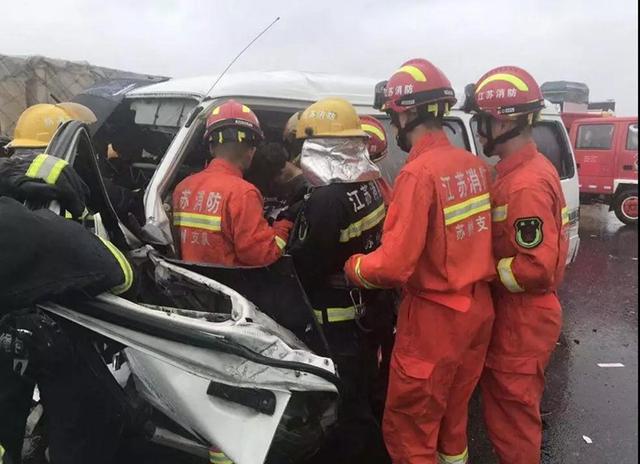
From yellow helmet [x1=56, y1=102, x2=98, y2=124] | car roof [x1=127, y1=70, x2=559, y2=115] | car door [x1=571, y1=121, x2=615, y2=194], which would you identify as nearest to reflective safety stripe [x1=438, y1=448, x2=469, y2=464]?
car roof [x1=127, y1=70, x2=559, y2=115]

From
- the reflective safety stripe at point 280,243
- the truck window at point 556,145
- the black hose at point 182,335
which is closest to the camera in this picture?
the black hose at point 182,335

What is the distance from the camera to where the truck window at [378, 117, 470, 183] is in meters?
4.04

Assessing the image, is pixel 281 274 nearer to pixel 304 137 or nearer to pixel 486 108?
pixel 304 137

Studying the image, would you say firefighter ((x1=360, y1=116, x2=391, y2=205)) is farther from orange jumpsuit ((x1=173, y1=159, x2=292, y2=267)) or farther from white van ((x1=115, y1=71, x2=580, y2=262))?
orange jumpsuit ((x1=173, y1=159, x2=292, y2=267))

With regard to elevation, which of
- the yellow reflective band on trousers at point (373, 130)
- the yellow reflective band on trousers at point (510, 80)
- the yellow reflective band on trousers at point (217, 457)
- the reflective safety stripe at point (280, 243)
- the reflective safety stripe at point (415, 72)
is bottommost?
the yellow reflective band on trousers at point (217, 457)

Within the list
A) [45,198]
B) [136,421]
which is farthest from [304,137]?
[136,421]

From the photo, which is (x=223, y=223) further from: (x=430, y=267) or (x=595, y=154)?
(x=595, y=154)

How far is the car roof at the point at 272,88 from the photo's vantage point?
3.27m

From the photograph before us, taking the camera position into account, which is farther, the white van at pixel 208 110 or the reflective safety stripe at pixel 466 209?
the white van at pixel 208 110

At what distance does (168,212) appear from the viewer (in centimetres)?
288

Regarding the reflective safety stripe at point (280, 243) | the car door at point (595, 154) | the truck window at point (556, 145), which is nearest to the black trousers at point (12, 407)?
the reflective safety stripe at point (280, 243)

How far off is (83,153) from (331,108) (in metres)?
1.20

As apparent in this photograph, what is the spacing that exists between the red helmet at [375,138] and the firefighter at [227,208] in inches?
33.2

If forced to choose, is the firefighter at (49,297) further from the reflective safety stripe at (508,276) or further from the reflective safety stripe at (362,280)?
the reflective safety stripe at (508,276)
